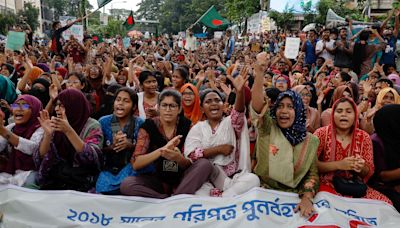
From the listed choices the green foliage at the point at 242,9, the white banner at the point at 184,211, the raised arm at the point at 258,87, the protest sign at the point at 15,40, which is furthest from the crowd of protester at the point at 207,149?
the green foliage at the point at 242,9

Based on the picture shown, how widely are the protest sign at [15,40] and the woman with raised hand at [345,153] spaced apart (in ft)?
24.8

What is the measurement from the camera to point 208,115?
13.3ft

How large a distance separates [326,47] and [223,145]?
6533 mm

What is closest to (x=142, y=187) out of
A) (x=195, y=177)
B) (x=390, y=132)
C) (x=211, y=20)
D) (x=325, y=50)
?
(x=195, y=177)

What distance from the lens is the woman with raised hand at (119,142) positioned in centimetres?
377

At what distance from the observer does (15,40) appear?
9.09m

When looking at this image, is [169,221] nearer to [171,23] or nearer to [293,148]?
[293,148]

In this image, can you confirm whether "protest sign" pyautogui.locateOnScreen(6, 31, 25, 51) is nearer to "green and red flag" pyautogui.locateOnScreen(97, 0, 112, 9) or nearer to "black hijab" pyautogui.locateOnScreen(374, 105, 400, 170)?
"green and red flag" pyautogui.locateOnScreen(97, 0, 112, 9)

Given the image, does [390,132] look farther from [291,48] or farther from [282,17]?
[282,17]

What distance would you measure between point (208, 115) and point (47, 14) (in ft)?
271

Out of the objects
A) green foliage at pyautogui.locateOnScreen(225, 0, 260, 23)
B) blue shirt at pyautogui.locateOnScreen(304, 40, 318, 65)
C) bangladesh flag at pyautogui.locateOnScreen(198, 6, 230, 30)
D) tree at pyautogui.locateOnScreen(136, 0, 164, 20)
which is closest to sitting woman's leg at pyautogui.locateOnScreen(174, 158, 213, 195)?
blue shirt at pyautogui.locateOnScreen(304, 40, 318, 65)

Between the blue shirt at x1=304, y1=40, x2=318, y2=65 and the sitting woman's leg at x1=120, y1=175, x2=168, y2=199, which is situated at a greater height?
the blue shirt at x1=304, y1=40, x2=318, y2=65

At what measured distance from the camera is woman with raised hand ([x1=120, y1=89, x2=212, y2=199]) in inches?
140

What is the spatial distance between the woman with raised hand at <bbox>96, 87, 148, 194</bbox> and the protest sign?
19.5 feet
